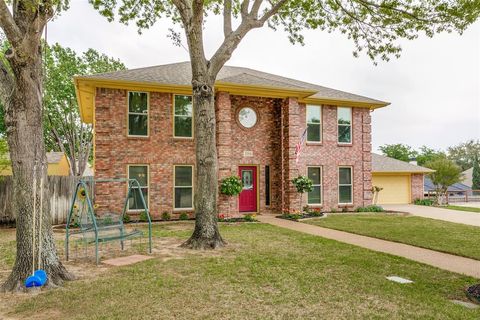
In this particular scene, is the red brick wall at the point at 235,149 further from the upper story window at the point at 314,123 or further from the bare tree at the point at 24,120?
the bare tree at the point at 24,120

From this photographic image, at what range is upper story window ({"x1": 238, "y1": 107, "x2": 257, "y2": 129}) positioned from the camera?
14663 mm

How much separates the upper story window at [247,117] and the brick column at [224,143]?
3.63 ft

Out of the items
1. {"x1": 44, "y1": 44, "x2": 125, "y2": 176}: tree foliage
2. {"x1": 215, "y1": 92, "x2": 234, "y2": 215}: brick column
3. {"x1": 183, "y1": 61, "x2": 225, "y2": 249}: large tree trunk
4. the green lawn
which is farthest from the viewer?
{"x1": 44, "y1": 44, "x2": 125, "y2": 176}: tree foliage

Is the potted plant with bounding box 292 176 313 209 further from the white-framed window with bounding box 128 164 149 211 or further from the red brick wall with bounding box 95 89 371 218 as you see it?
the white-framed window with bounding box 128 164 149 211

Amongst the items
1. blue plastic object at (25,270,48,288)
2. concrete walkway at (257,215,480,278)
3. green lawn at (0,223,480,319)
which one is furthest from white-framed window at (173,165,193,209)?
blue plastic object at (25,270,48,288)

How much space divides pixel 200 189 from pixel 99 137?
19.9ft

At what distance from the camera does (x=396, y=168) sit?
23.5 metres

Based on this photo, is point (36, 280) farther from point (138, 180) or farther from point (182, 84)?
point (182, 84)

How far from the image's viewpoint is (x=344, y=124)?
54.1 feet

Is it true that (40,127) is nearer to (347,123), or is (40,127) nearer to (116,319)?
(116,319)

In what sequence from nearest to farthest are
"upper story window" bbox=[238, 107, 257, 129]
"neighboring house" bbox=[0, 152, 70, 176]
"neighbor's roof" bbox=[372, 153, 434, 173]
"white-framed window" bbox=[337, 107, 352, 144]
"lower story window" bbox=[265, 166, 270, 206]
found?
"upper story window" bbox=[238, 107, 257, 129] < "lower story window" bbox=[265, 166, 270, 206] < "white-framed window" bbox=[337, 107, 352, 144] < "neighbor's roof" bbox=[372, 153, 434, 173] < "neighboring house" bbox=[0, 152, 70, 176]

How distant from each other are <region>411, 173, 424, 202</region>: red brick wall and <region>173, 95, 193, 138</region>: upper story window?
17.3 meters

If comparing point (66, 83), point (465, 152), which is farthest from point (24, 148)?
point (465, 152)

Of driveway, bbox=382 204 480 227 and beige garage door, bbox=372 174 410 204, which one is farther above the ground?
beige garage door, bbox=372 174 410 204
